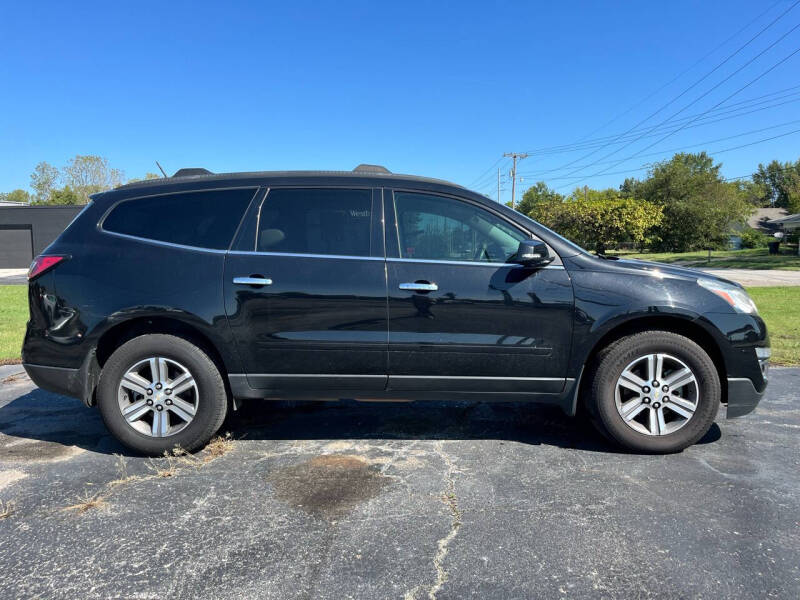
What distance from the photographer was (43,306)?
3.48m

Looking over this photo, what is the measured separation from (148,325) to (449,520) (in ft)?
7.81

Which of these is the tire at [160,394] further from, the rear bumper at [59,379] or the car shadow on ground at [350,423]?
the car shadow on ground at [350,423]

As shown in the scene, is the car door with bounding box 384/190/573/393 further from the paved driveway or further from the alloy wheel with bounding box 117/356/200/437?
the paved driveway

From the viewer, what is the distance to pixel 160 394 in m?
3.44

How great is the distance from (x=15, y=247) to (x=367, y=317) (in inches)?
1590

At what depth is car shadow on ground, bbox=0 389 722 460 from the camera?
3.85 m

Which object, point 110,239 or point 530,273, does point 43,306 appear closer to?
point 110,239

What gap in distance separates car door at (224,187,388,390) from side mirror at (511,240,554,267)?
2.94 feet

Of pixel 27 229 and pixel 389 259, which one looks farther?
pixel 27 229

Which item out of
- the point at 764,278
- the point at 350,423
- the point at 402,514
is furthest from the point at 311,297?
the point at 764,278

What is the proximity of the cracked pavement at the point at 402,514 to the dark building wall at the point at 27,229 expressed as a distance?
119ft

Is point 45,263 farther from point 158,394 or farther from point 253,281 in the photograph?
point 253,281

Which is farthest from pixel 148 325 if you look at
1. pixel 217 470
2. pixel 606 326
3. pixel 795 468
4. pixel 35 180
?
pixel 35 180

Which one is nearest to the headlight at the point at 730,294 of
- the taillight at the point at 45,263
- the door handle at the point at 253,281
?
the door handle at the point at 253,281
